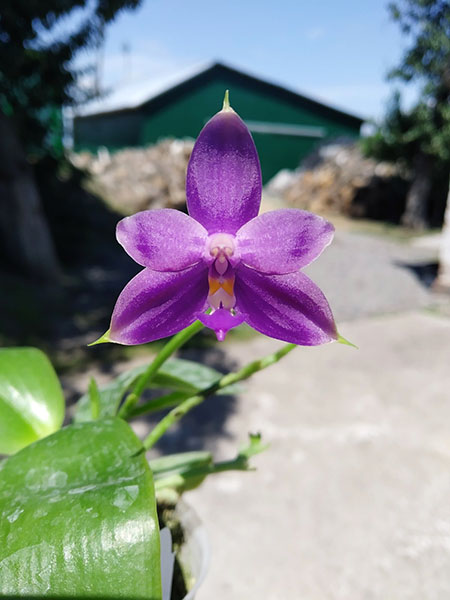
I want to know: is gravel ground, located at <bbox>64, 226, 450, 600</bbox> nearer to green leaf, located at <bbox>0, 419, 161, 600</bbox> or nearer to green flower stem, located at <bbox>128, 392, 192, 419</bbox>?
green flower stem, located at <bbox>128, 392, 192, 419</bbox>

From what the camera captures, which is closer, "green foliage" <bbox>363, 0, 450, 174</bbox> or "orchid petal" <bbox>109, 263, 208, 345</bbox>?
"orchid petal" <bbox>109, 263, 208, 345</bbox>

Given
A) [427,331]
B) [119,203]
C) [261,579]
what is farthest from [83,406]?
[119,203]

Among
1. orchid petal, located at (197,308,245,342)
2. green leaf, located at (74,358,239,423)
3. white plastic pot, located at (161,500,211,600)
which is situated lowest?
white plastic pot, located at (161,500,211,600)

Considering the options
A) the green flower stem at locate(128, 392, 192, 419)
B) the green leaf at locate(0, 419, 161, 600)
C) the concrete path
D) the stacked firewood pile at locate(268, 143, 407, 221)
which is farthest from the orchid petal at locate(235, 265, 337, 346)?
the stacked firewood pile at locate(268, 143, 407, 221)

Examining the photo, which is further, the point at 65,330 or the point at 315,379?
the point at 65,330

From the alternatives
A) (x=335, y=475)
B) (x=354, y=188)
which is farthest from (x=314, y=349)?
(x=354, y=188)

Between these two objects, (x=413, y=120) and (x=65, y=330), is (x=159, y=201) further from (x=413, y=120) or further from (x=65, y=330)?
(x=413, y=120)

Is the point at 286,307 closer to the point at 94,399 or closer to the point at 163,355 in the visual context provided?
the point at 163,355

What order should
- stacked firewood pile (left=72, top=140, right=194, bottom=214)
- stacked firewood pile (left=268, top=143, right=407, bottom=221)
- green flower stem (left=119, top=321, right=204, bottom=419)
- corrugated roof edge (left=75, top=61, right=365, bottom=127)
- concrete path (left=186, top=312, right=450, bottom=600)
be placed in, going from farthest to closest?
corrugated roof edge (left=75, top=61, right=365, bottom=127)
stacked firewood pile (left=268, top=143, right=407, bottom=221)
stacked firewood pile (left=72, top=140, right=194, bottom=214)
concrete path (left=186, top=312, right=450, bottom=600)
green flower stem (left=119, top=321, right=204, bottom=419)
